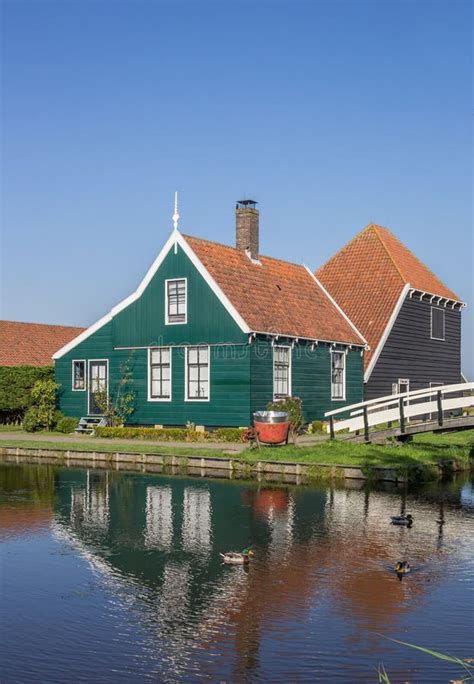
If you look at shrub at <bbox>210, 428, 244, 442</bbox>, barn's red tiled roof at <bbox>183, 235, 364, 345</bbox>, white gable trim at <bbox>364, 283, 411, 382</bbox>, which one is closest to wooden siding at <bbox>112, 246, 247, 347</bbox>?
barn's red tiled roof at <bbox>183, 235, 364, 345</bbox>

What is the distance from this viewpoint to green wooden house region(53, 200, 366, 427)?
34.4 m

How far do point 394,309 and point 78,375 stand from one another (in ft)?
50.1

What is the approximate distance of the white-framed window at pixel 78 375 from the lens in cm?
3956

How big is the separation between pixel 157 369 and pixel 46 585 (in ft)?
77.2

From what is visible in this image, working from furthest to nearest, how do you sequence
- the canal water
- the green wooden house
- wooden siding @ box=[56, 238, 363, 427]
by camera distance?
the green wooden house, wooden siding @ box=[56, 238, 363, 427], the canal water

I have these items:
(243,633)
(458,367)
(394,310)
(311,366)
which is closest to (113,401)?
(311,366)

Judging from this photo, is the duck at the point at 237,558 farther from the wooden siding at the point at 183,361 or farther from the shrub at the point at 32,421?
the shrub at the point at 32,421

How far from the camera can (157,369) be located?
3678 centimetres

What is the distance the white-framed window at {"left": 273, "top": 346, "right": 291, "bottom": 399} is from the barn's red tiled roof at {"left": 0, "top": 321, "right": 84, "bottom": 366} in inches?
853

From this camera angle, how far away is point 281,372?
35938mm

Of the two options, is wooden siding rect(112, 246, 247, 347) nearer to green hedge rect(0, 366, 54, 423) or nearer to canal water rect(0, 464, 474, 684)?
green hedge rect(0, 366, 54, 423)

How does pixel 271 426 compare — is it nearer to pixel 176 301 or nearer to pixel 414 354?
pixel 176 301

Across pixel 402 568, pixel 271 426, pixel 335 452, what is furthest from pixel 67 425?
pixel 402 568

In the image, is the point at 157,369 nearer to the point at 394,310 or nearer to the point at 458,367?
the point at 394,310
